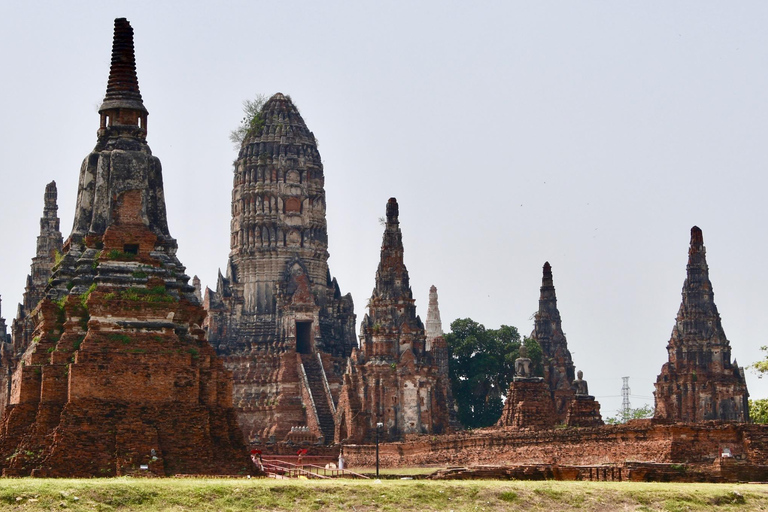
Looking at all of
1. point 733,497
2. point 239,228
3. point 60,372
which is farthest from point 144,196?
point 239,228

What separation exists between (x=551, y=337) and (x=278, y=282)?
13.9m

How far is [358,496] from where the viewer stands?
3047 cm

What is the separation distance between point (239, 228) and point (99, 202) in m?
35.4

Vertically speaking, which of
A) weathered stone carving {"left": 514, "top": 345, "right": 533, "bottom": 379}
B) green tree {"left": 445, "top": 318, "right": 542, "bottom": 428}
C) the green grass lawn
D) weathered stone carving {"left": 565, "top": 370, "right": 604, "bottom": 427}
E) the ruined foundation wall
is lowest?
the green grass lawn

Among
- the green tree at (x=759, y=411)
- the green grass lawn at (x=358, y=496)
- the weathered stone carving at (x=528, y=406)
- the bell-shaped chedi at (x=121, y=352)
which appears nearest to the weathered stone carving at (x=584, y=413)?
the weathered stone carving at (x=528, y=406)

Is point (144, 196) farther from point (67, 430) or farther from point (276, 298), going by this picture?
point (276, 298)

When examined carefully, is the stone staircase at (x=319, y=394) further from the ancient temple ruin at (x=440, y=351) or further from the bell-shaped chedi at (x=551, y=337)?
the bell-shaped chedi at (x=551, y=337)

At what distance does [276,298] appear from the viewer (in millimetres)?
74938

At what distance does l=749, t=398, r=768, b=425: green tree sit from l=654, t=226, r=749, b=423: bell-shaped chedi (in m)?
7.96

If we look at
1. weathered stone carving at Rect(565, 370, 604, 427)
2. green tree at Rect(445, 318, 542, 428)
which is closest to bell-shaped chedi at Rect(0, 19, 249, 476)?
weathered stone carving at Rect(565, 370, 604, 427)

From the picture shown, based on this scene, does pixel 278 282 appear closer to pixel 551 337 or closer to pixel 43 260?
pixel 43 260

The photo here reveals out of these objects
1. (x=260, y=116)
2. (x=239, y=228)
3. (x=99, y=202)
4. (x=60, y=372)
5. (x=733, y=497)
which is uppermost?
(x=260, y=116)

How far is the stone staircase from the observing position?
2736 inches

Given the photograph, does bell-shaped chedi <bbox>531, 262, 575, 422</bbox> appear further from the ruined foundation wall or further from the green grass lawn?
the green grass lawn
